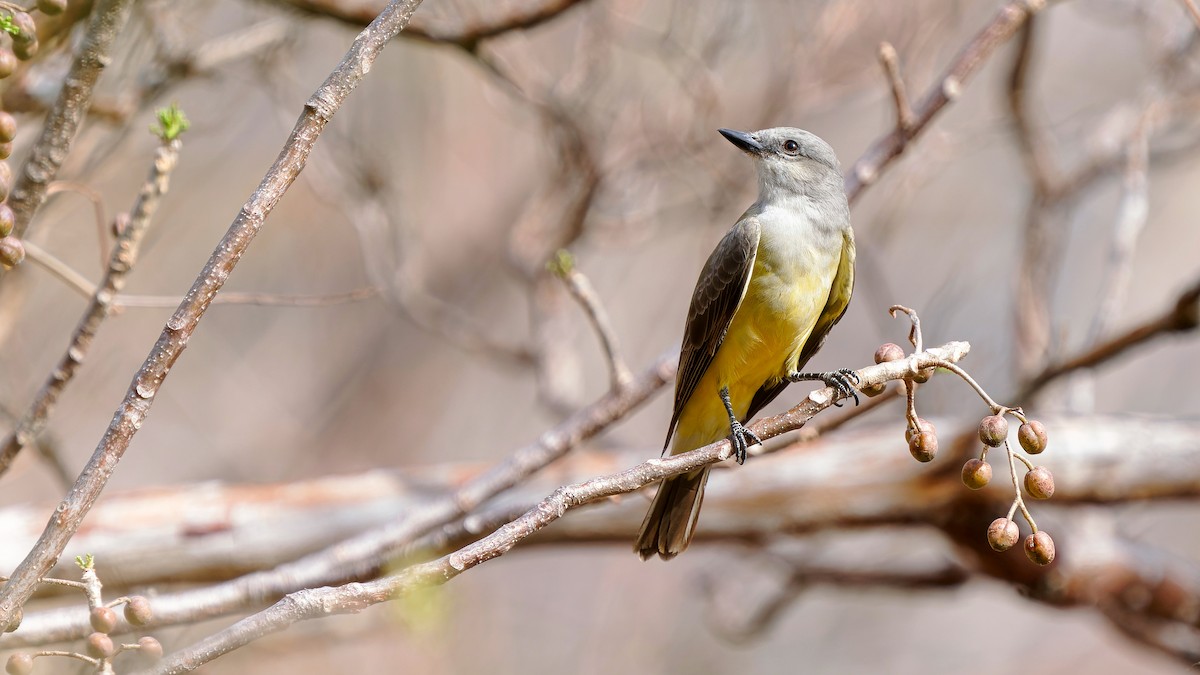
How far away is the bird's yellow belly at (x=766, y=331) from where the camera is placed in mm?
3727

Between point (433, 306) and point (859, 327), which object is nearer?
point (433, 306)

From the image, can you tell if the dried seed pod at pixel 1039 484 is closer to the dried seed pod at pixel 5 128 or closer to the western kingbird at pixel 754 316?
the western kingbird at pixel 754 316

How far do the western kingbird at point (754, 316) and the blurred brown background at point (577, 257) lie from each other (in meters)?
0.71

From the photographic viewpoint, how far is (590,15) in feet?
18.3

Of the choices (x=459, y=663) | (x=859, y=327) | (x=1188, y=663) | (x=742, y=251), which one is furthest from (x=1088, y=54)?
(x=459, y=663)

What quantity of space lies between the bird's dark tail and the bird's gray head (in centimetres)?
120

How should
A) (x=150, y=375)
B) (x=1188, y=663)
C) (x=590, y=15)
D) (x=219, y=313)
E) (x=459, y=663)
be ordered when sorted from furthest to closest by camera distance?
(x=219, y=313) → (x=459, y=663) → (x=590, y=15) → (x=1188, y=663) → (x=150, y=375)

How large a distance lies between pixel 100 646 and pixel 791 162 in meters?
3.10

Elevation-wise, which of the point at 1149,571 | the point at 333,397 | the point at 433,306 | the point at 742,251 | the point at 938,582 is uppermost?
the point at 333,397

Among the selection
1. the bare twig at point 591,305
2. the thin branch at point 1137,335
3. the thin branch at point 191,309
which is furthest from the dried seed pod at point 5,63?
the thin branch at point 1137,335

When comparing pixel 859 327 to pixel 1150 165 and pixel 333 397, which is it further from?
pixel 333 397

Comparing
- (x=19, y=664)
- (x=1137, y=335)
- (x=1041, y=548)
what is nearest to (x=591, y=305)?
(x=1041, y=548)

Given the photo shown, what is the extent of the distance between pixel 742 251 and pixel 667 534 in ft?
3.37

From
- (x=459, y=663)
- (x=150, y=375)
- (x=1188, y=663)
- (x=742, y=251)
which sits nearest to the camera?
(x=150, y=375)
